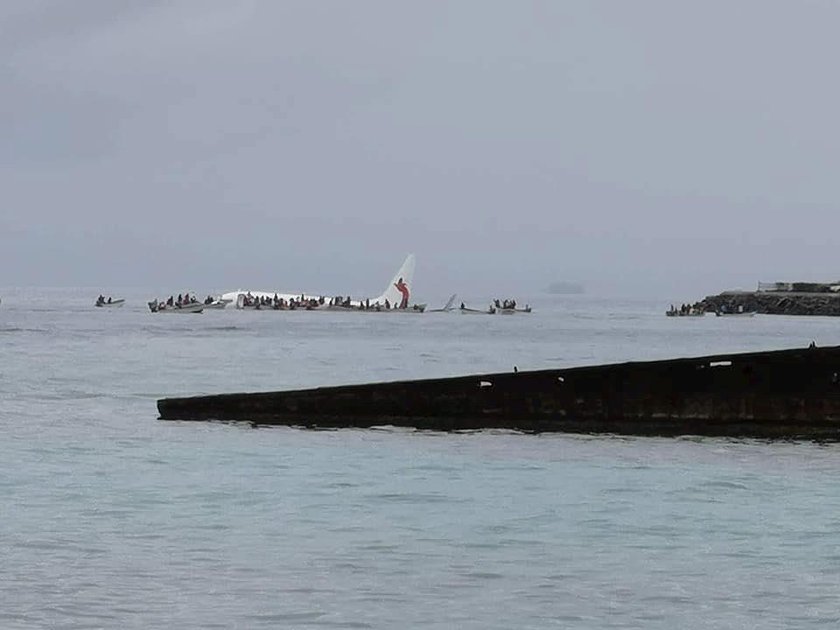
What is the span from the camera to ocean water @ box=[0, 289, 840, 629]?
61.3ft

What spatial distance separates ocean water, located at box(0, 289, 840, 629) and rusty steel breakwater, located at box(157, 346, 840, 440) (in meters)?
0.66

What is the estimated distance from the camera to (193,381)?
75.0 metres

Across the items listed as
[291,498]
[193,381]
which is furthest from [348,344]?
[291,498]

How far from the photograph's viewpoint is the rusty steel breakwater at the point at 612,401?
37.8 m

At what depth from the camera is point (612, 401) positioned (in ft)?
129

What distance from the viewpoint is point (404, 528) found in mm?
25109

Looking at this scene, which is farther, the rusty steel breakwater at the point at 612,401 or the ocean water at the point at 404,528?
the rusty steel breakwater at the point at 612,401

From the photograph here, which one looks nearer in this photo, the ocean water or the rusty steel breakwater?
the ocean water

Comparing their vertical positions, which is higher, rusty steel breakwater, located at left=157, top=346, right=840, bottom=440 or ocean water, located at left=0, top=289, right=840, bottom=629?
rusty steel breakwater, located at left=157, top=346, right=840, bottom=440

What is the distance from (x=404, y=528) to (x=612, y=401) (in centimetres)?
1492

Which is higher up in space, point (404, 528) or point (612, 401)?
point (612, 401)

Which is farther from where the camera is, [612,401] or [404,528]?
[612,401]

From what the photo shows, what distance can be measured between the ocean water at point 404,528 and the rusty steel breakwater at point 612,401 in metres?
0.66

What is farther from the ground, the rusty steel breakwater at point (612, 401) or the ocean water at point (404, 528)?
the rusty steel breakwater at point (612, 401)
